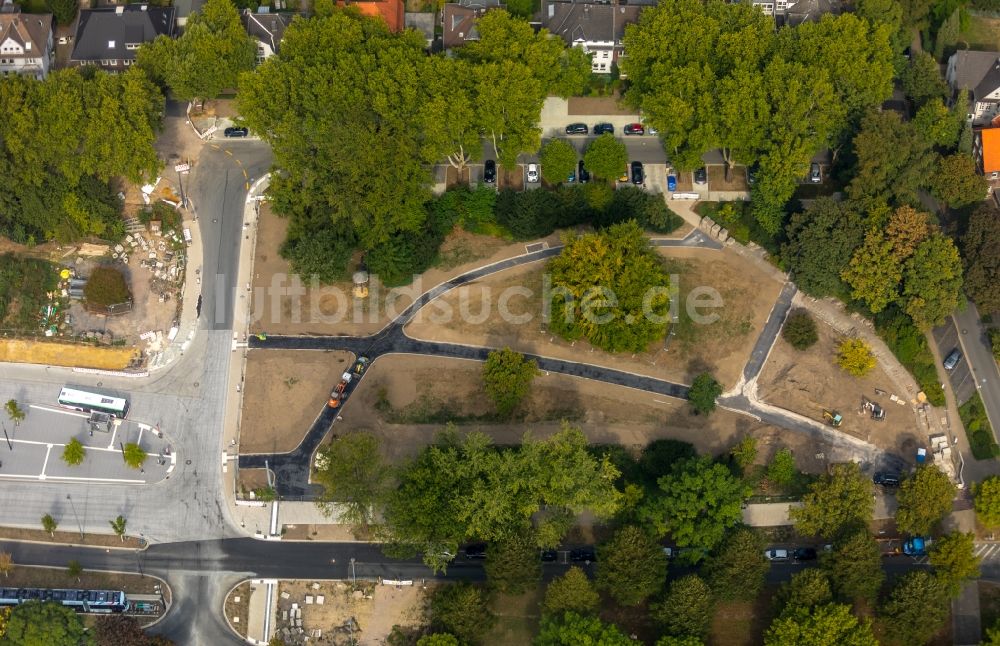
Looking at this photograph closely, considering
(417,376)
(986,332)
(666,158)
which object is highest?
(666,158)

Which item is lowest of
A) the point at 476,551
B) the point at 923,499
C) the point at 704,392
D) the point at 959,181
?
the point at 476,551

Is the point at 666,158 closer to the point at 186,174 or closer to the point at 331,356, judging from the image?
the point at 331,356

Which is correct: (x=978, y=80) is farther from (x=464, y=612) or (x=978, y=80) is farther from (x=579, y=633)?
(x=464, y=612)

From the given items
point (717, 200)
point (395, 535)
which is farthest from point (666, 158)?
point (395, 535)

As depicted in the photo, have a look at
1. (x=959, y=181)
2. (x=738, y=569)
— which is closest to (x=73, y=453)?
(x=738, y=569)

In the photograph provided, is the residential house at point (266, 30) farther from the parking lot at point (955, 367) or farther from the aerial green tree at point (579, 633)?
the parking lot at point (955, 367)

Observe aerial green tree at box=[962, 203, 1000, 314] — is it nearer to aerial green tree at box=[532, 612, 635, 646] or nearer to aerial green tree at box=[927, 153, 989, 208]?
aerial green tree at box=[927, 153, 989, 208]

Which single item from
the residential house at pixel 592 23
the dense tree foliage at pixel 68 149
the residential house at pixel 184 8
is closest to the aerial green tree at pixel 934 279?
the residential house at pixel 592 23
